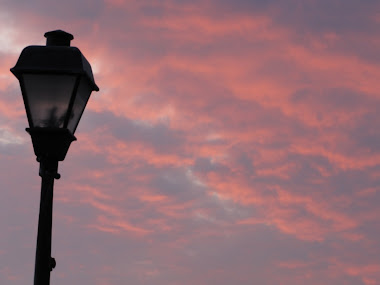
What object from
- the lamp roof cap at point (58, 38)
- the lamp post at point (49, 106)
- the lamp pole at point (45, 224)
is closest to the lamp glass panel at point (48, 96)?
the lamp post at point (49, 106)

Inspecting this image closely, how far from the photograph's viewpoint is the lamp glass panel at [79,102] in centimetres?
790

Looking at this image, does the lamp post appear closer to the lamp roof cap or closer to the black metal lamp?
the black metal lamp

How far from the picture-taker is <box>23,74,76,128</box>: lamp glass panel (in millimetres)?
7812

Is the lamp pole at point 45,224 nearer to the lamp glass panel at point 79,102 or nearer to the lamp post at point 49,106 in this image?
the lamp post at point 49,106

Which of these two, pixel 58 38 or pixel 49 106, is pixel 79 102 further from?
pixel 58 38

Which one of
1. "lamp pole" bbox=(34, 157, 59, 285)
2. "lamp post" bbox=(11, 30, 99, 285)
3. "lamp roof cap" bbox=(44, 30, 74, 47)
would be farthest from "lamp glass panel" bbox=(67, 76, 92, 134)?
"lamp roof cap" bbox=(44, 30, 74, 47)

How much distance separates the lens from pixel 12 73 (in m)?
7.91

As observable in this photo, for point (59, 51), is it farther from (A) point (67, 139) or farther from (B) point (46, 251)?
(B) point (46, 251)

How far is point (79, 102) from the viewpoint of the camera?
7.95 m

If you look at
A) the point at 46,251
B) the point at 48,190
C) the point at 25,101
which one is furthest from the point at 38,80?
the point at 46,251

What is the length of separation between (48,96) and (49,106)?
0.38 feet

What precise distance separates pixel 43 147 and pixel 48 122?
33 centimetres

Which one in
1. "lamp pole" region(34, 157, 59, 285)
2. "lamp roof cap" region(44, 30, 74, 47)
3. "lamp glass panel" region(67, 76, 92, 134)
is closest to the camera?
"lamp pole" region(34, 157, 59, 285)

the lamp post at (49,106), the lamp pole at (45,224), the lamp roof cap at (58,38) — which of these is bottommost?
the lamp pole at (45,224)
